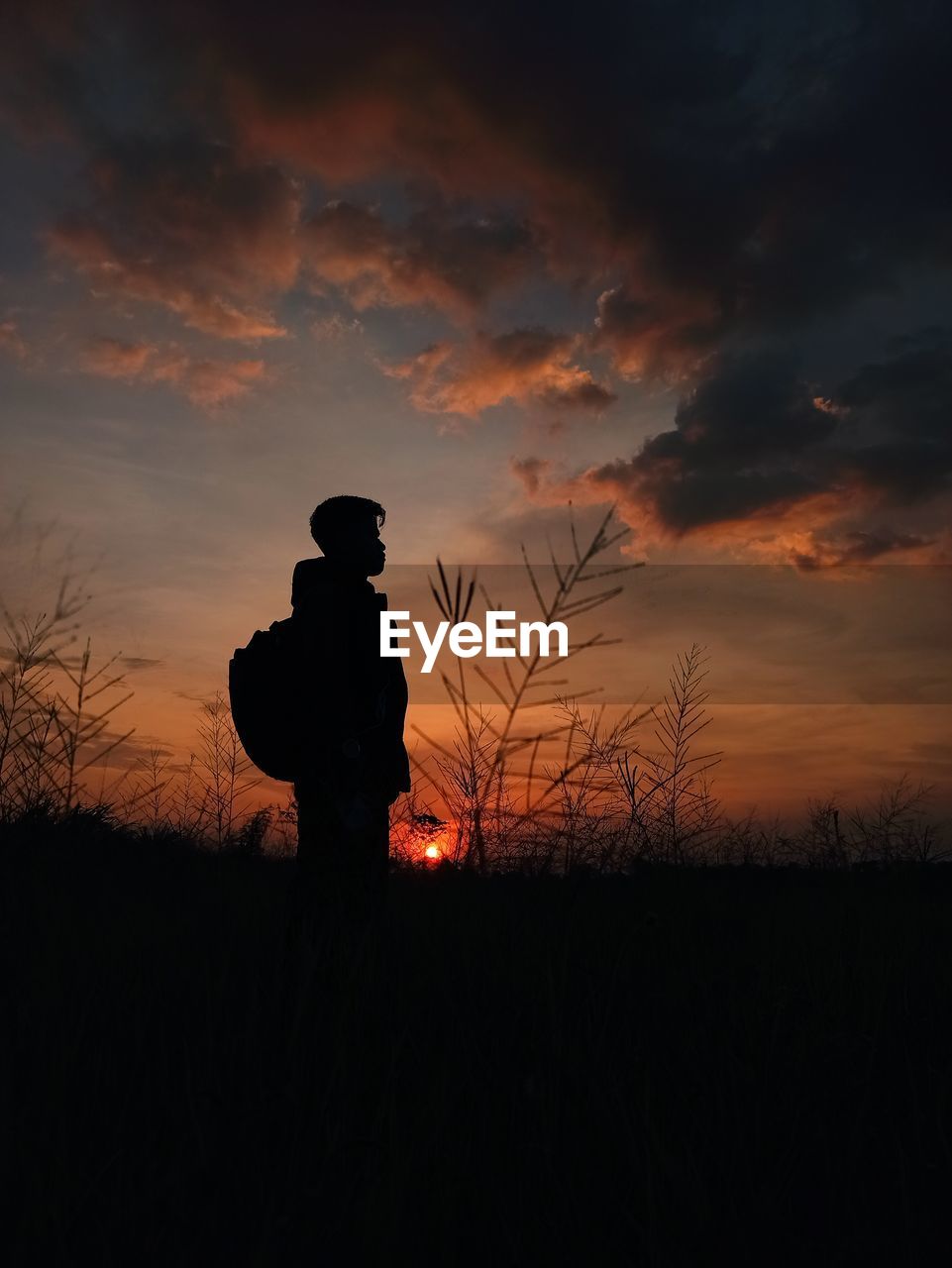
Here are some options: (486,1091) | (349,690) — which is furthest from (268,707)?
(486,1091)

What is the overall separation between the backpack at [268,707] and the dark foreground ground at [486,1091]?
703 mm

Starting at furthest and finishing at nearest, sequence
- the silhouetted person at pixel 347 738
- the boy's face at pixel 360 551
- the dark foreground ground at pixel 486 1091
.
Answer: the boy's face at pixel 360 551, the silhouetted person at pixel 347 738, the dark foreground ground at pixel 486 1091

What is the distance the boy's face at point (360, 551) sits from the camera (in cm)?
411

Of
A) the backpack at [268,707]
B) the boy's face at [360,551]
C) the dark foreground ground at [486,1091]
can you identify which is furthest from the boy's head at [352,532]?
the dark foreground ground at [486,1091]

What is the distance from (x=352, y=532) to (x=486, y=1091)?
235 centimetres

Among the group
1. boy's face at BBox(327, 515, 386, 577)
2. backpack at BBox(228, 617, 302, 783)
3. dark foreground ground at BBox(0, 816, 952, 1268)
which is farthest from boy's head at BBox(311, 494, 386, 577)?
dark foreground ground at BBox(0, 816, 952, 1268)

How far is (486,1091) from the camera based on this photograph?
251 cm

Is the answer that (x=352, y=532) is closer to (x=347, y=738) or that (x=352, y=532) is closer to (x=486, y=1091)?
(x=347, y=738)

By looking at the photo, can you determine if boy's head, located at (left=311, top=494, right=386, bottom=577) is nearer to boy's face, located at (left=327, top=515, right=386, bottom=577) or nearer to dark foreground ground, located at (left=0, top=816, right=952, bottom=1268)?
boy's face, located at (left=327, top=515, right=386, bottom=577)

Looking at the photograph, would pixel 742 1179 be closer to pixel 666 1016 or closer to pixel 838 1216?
pixel 838 1216

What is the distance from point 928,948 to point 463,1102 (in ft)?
8.70

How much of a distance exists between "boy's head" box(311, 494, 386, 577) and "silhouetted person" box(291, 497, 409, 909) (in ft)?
0.04

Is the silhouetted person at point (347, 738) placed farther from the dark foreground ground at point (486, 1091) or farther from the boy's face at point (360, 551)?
the dark foreground ground at point (486, 1091)

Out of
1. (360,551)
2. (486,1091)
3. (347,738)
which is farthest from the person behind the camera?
(360,551)
